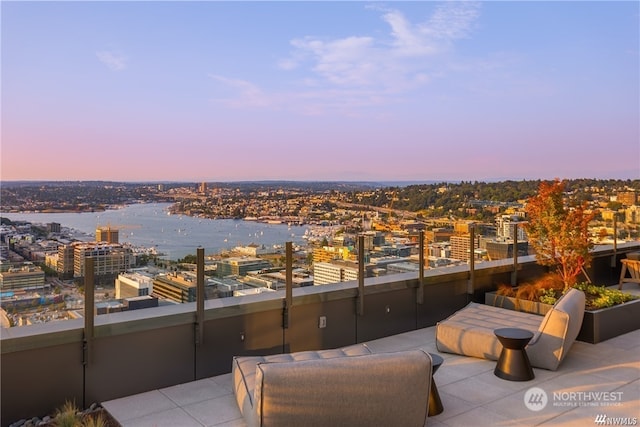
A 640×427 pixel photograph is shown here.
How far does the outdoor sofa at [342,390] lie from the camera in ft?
9.52

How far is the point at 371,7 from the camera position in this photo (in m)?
9.20

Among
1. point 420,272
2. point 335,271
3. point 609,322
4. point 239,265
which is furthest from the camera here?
point 420,272

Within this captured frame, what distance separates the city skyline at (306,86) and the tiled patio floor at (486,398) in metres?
3.98

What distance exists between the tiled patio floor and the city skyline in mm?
3980

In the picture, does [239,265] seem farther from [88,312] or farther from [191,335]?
[88,312]

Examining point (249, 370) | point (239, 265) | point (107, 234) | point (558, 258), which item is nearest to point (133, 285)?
point (107, 234)

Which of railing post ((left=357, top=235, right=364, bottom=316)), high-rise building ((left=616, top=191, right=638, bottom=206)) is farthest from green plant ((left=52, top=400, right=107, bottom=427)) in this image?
high-rise building ((left=616, top=191, right=638, bottom=206))

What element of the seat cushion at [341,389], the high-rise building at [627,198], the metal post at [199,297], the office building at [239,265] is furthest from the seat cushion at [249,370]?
the high-rise building at [627,198]

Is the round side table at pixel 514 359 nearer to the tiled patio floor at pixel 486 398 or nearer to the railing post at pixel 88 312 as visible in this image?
the tiled patio floor at pixel 486 398

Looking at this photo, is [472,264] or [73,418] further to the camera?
[472,264]

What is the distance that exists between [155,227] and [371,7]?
6.72 metres

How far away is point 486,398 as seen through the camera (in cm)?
411

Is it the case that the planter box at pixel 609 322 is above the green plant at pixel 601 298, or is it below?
below

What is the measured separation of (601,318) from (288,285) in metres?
3.80
